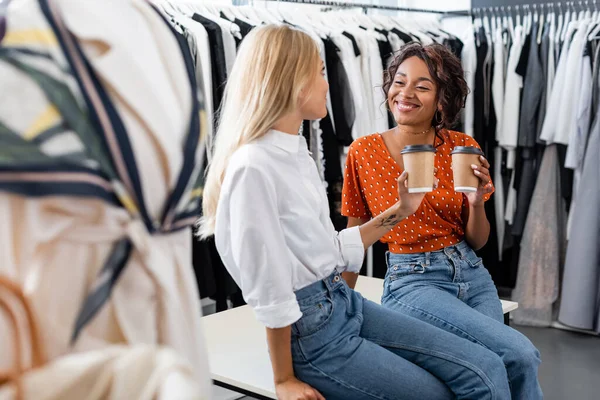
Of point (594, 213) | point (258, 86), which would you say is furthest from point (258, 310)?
point (594, 213)

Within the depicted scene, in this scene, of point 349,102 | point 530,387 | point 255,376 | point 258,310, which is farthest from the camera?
point 349,102

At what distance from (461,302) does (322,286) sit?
580mm

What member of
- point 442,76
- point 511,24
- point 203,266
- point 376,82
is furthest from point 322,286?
point 511,24

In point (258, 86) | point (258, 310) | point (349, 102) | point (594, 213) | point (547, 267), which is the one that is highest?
point (258, 86)

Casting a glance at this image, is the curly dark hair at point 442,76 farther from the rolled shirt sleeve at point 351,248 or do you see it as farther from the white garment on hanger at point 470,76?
the white garment on hanger at point 470,76

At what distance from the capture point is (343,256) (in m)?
1.72

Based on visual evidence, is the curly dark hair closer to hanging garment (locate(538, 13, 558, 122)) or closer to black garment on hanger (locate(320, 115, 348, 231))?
black garment on hanger (locate(320, 115, 348, 231))

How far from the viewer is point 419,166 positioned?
5.79 ft

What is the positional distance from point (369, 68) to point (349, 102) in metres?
0.27

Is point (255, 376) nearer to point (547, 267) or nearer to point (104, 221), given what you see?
point (104, 221)

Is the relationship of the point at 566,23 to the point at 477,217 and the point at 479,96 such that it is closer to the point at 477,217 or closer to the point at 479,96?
the point at 479,96

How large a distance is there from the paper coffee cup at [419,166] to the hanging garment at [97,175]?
1149mm

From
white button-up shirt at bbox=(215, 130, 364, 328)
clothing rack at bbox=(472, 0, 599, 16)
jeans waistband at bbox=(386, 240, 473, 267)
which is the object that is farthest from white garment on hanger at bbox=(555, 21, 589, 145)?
white button-up shirt at bbox=(215, 130, 364, 328)

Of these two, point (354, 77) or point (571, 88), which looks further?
point (571, 88)
